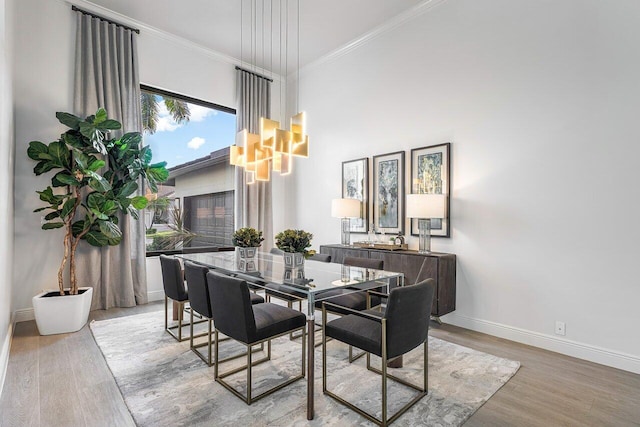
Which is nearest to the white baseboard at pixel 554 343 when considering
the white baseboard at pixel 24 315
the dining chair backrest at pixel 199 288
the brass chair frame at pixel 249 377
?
the brass chair frame at pixel 249 377

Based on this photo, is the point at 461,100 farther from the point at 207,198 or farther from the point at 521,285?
the point at 207,198

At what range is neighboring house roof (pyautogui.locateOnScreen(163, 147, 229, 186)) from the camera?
198 inches

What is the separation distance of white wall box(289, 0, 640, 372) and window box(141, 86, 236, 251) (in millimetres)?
2916

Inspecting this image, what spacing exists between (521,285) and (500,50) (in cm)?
242

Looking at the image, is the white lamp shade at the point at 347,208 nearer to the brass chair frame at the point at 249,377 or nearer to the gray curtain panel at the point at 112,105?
the brass chair frame at the point at 249,377

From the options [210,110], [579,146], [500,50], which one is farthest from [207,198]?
[579,146]

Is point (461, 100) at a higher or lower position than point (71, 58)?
lower

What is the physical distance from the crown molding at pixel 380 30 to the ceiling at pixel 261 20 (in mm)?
50

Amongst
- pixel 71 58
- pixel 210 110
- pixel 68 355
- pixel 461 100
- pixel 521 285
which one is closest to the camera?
pixel 68 355

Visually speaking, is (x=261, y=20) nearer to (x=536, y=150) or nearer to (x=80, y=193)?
(x=80, y=193)

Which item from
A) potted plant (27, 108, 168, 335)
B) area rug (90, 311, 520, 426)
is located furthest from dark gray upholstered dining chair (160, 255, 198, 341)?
potted plant (27, 108, 168, 335)

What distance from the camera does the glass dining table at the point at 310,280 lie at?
6.47ft

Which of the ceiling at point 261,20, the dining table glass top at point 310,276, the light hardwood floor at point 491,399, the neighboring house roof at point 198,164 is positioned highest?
the ceiling at point 261,20

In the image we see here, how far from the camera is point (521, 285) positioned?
324 cm
